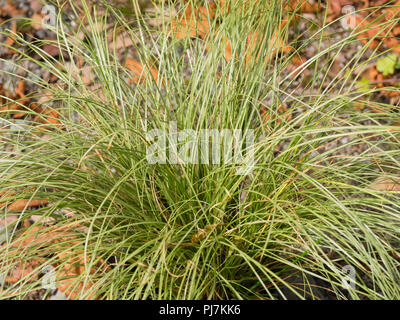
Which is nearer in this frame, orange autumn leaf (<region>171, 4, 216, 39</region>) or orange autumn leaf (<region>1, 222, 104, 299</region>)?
orange autumn leaf (<region>1, 222, 104, 299</region>)

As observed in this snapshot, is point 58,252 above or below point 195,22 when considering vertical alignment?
below

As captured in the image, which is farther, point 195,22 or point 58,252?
point 195,22

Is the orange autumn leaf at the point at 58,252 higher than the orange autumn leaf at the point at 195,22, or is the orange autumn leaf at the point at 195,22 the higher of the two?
the orange autumn leaf at the point at 195,22

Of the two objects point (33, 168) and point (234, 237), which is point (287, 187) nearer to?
point (234, 237)

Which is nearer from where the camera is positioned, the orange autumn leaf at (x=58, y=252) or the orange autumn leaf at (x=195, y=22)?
the orange autumn leaf at (x=58, y=252)

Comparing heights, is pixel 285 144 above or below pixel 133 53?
below

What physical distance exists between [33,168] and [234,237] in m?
0.56

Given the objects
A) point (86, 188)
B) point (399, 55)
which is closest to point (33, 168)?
point (86, 188)

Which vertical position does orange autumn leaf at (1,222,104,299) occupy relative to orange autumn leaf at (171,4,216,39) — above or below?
below
